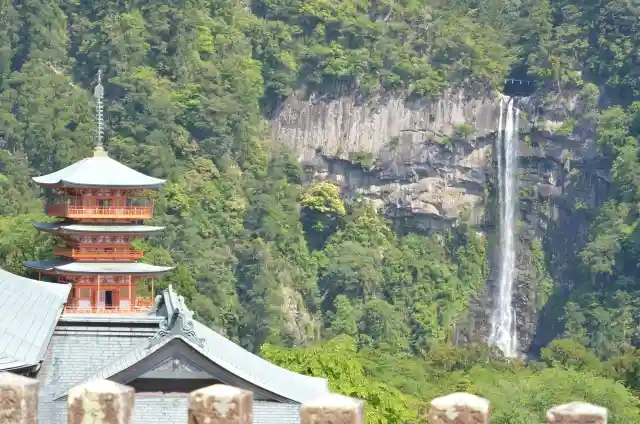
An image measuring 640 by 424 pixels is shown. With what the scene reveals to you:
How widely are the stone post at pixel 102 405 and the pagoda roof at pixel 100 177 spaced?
3625cm

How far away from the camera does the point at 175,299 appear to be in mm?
28125

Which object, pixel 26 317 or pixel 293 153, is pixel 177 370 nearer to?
pixel 26 317

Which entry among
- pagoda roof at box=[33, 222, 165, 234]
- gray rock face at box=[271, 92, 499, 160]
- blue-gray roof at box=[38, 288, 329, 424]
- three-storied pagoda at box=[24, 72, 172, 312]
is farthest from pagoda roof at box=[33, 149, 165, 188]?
gray rock face at box=[271, 92, 499, 160]

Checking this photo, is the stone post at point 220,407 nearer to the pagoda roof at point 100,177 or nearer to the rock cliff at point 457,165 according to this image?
the pagoda roof at point 100,177

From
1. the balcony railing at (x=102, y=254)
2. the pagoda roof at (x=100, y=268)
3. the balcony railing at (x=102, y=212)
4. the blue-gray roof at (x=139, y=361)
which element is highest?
the balcony railing at (x=102, y=212)

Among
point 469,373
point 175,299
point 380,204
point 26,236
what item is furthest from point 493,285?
point 175,299

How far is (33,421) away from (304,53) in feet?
303

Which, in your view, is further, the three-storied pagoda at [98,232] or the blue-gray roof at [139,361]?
the three-storied pagoda at [98,232]

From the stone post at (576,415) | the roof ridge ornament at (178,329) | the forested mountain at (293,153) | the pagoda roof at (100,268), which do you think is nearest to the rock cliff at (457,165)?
the forested mountain at (293,153)

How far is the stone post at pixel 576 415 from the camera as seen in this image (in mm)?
6703

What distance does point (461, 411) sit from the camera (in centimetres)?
685

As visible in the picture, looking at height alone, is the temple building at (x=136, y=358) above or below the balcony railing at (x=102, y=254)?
below

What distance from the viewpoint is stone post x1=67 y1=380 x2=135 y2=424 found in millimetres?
6844

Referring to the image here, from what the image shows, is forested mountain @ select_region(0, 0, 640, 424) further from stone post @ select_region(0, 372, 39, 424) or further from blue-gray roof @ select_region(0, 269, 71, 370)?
stone post @ select_region(0, 372, 39, 424)
